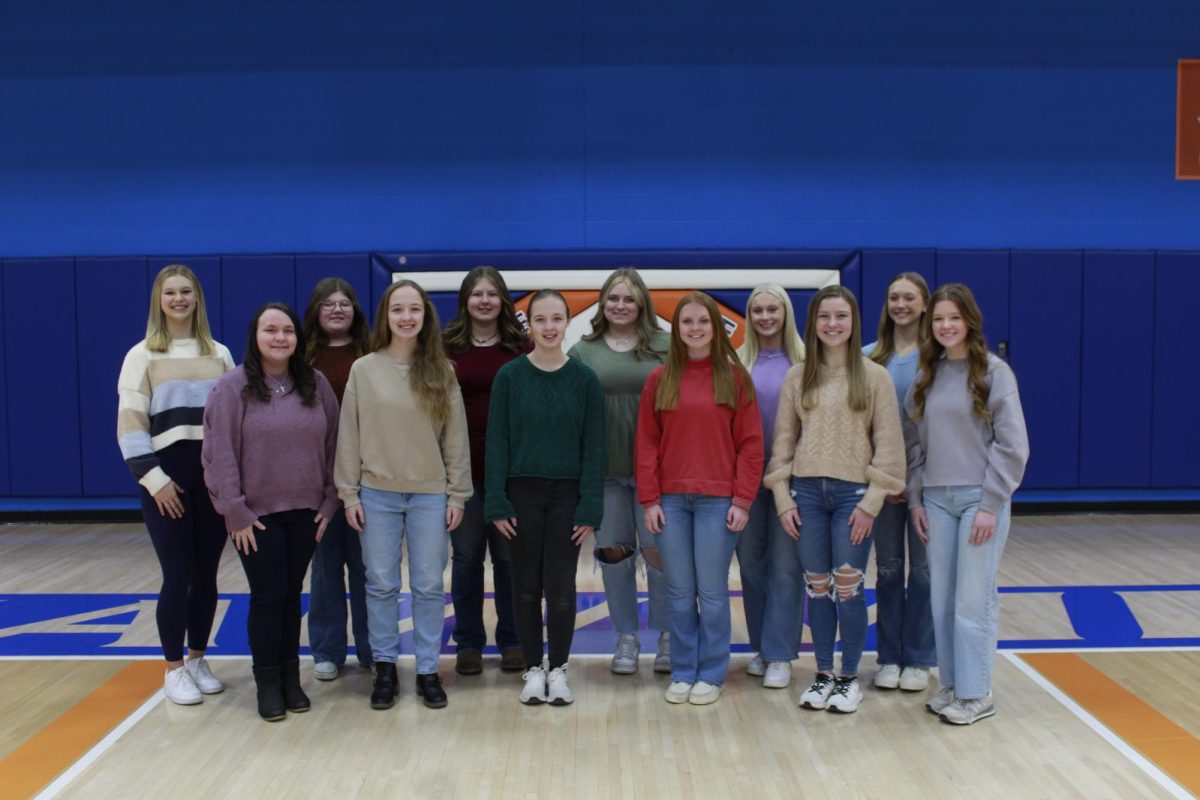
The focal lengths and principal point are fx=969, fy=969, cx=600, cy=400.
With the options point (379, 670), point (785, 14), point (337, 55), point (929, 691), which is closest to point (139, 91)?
point (337, 55)

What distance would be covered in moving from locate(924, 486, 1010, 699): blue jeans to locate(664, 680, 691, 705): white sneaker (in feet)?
2.88

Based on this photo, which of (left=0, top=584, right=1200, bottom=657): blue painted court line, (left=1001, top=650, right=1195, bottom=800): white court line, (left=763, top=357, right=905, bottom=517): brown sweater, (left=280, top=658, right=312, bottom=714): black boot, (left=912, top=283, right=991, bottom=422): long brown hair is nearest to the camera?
(left=1001, top=650, right=1195, bottom=800): white court line


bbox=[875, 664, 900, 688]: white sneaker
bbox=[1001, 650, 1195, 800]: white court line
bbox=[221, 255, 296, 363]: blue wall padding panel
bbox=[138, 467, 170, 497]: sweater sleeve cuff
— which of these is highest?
bbox=[221, 255, 296, 363]: blue wall padding panel

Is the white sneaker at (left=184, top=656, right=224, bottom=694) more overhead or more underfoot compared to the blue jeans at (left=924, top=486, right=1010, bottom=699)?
more underfoot

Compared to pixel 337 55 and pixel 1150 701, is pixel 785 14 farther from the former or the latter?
pixel 1150 701

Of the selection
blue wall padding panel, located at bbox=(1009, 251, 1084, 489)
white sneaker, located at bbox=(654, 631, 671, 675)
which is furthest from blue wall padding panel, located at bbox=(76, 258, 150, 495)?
blue wall padding panel, located at bbox=(1009, 251, 1084, 489)

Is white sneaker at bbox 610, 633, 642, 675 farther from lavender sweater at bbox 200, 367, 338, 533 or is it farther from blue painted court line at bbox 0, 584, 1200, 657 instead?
lavender sweater at bbox 200, 367, 338, 533

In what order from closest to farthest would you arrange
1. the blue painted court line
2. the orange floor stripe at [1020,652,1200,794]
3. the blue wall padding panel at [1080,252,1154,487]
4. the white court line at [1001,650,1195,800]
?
1. the white court line at [1001,650,1195,800]
2. the orange floor stripe at [1020,652,1200,794]
3. the blue painted court line
4. the blue wall padding panel at [1080,252,1154,487]

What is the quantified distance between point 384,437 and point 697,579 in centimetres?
120

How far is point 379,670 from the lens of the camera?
11.2ft

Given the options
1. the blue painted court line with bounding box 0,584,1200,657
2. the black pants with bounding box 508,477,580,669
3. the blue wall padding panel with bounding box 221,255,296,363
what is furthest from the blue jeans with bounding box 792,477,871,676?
the blue wall padding panel with bounding box 221,255,296,363

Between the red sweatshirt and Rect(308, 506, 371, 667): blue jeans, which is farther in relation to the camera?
Rect(308, 506, 371, 667): blue jeans

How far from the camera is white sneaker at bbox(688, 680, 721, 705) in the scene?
3366 mm

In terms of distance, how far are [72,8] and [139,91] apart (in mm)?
747
